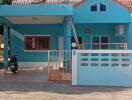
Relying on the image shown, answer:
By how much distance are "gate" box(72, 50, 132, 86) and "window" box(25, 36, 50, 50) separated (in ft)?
41.0

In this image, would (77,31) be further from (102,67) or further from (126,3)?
(102,67)

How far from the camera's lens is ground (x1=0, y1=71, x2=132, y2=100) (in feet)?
50.5

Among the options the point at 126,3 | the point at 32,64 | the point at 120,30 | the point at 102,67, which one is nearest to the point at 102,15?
the point at 120,30

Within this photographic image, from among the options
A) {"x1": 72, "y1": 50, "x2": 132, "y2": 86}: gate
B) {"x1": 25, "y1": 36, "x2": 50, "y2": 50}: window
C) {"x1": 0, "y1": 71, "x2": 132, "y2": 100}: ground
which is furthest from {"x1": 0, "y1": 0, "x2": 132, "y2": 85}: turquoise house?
{"x1": 0, "y1": 71, "x2": 132, "y2": 100}: ground

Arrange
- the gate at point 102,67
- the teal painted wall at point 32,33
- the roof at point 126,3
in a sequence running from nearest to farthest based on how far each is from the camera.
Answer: the gate at point 102,67 → the roof at point 126,3 → the teal painted wall at point 32,33

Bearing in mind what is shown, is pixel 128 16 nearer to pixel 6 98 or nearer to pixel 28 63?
pixel 28 63

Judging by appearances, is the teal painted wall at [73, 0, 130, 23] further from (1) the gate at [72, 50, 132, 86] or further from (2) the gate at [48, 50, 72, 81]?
(1) the gate at [72, 50, 132, 86]

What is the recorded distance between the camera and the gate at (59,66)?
850 inches

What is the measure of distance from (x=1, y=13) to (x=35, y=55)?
783 cm

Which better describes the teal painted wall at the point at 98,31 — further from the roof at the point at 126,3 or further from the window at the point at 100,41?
the roof at the point at 126,3

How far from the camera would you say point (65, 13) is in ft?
82.4

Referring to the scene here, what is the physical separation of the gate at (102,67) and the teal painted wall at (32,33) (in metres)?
12.1

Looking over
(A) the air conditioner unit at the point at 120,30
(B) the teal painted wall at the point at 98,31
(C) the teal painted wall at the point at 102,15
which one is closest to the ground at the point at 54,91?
(C) the teal painted wall at the point at 102,15

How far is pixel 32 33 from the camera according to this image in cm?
3250
